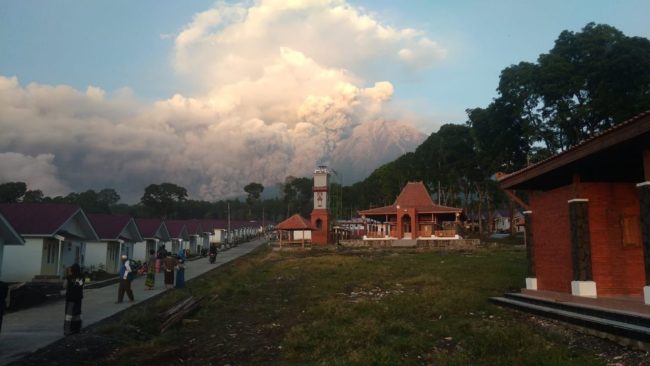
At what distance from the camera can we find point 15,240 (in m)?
18.2

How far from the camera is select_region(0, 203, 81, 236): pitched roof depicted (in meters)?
24.0

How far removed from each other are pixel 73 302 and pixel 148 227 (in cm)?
3285

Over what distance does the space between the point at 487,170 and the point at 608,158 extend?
5071 cm

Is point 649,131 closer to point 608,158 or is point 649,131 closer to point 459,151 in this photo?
point 608,158

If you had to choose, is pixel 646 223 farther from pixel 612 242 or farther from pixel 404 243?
pixel 404 243

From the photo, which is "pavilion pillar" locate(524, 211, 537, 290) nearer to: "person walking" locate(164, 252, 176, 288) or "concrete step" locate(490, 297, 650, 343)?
"concrete step" locate(490, 297, 650, 343)

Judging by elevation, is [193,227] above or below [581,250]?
above

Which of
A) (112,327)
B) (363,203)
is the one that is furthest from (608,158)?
(363,203)

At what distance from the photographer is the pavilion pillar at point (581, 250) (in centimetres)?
1205

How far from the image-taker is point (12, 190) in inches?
3209

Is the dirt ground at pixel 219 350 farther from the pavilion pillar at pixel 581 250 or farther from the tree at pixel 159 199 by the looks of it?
the tree at pixel 159 199

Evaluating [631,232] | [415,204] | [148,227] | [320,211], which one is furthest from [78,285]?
[320,211]

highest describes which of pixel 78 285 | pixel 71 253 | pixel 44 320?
pixel 71 253

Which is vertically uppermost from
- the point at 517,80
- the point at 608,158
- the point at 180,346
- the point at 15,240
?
the point at 517,80
